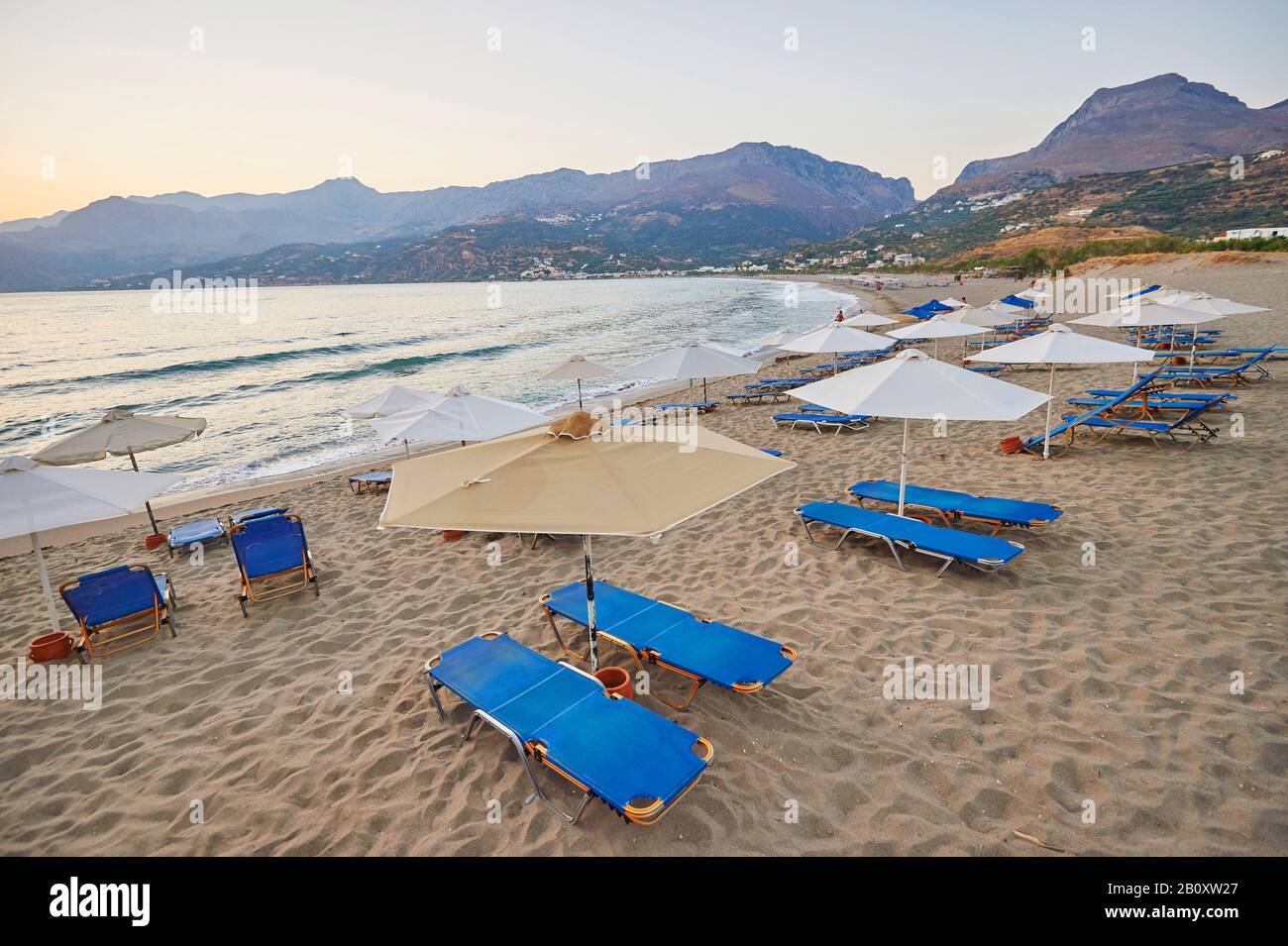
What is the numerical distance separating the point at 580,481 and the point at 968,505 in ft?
17.0

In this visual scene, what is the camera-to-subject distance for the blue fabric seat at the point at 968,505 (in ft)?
19.1

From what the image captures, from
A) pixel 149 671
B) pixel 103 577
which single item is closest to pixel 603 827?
pixel 149 671

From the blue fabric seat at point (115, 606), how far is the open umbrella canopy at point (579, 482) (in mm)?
4103

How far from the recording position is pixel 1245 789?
3.00m

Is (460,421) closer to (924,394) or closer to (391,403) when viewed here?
(391,403)

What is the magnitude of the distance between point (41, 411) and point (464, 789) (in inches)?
1181

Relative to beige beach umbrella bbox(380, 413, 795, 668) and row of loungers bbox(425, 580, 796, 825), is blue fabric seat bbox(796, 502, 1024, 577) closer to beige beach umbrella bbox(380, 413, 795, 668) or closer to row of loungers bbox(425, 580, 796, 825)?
row of loungers bbox(425, 580, 796, 825)

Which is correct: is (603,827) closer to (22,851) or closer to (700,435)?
(700,435)

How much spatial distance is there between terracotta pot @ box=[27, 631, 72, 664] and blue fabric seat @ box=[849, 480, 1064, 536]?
338 inches

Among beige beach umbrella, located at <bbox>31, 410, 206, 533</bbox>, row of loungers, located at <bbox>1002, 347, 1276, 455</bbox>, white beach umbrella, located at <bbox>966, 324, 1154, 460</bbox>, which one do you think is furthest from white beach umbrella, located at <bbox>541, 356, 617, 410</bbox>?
row of loungers, located at <bbox>1002, 347, 1276, 455</bbox>

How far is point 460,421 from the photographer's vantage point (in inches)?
281

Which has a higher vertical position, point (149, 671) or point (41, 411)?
point (41, 411)

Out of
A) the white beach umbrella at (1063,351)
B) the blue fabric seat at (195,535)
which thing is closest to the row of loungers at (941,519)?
the white beach umbrella at (1063,351)
